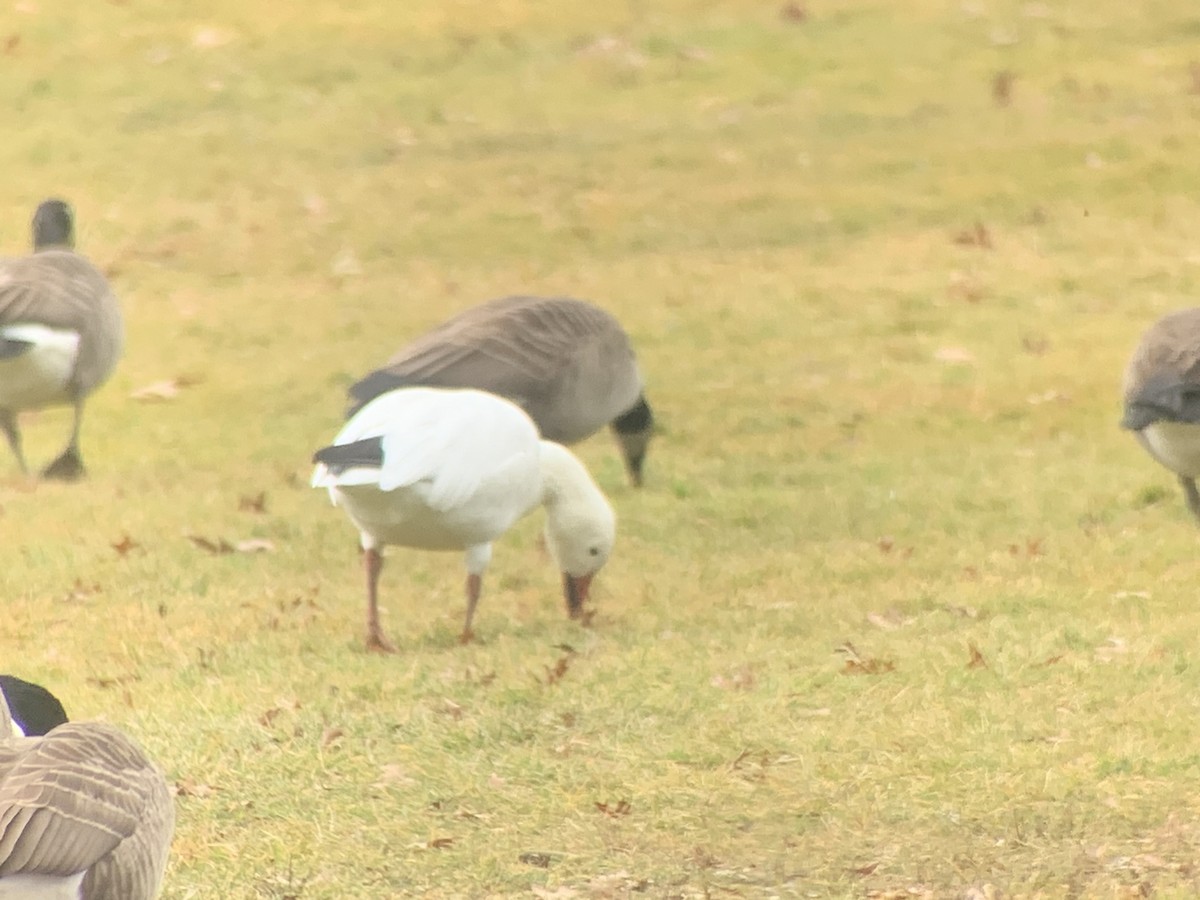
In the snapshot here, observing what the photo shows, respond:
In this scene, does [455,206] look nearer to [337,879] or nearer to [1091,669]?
[1091,669]

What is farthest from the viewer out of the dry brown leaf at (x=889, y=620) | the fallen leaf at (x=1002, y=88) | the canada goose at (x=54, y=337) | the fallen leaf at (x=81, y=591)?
the fallen leaf at (x=1002, y=88)

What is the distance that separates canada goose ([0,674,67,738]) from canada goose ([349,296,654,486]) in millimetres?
3110

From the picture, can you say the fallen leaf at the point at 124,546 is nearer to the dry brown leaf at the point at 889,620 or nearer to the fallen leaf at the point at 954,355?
the dry brown leaf at the point at 889,620

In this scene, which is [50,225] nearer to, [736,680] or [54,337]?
[54,337]

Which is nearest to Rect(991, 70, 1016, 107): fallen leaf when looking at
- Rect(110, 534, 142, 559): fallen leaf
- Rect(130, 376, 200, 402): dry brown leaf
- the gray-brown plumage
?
Rect(130, 376, 200, 402): dry brown leaf

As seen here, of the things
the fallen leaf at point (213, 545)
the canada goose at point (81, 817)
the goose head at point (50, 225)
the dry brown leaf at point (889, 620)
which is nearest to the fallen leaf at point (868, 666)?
the dry brown leaf at point (889, 620)

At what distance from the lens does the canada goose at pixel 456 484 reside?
23.4ft

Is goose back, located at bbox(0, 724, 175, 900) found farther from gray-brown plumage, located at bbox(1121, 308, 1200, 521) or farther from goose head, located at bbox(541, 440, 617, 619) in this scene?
gray-brown plumage, located at bbox(1121, 308, 1200, 521)

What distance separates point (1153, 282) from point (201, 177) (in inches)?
347

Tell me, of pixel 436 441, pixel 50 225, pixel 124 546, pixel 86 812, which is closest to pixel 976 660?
pixel 436 441

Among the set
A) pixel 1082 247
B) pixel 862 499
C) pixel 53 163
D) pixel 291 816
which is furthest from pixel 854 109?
pixel 291 816

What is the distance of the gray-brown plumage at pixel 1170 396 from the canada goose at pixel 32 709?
515 centimetres

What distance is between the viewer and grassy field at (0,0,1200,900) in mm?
5906

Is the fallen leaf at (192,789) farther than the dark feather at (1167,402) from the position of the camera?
No
